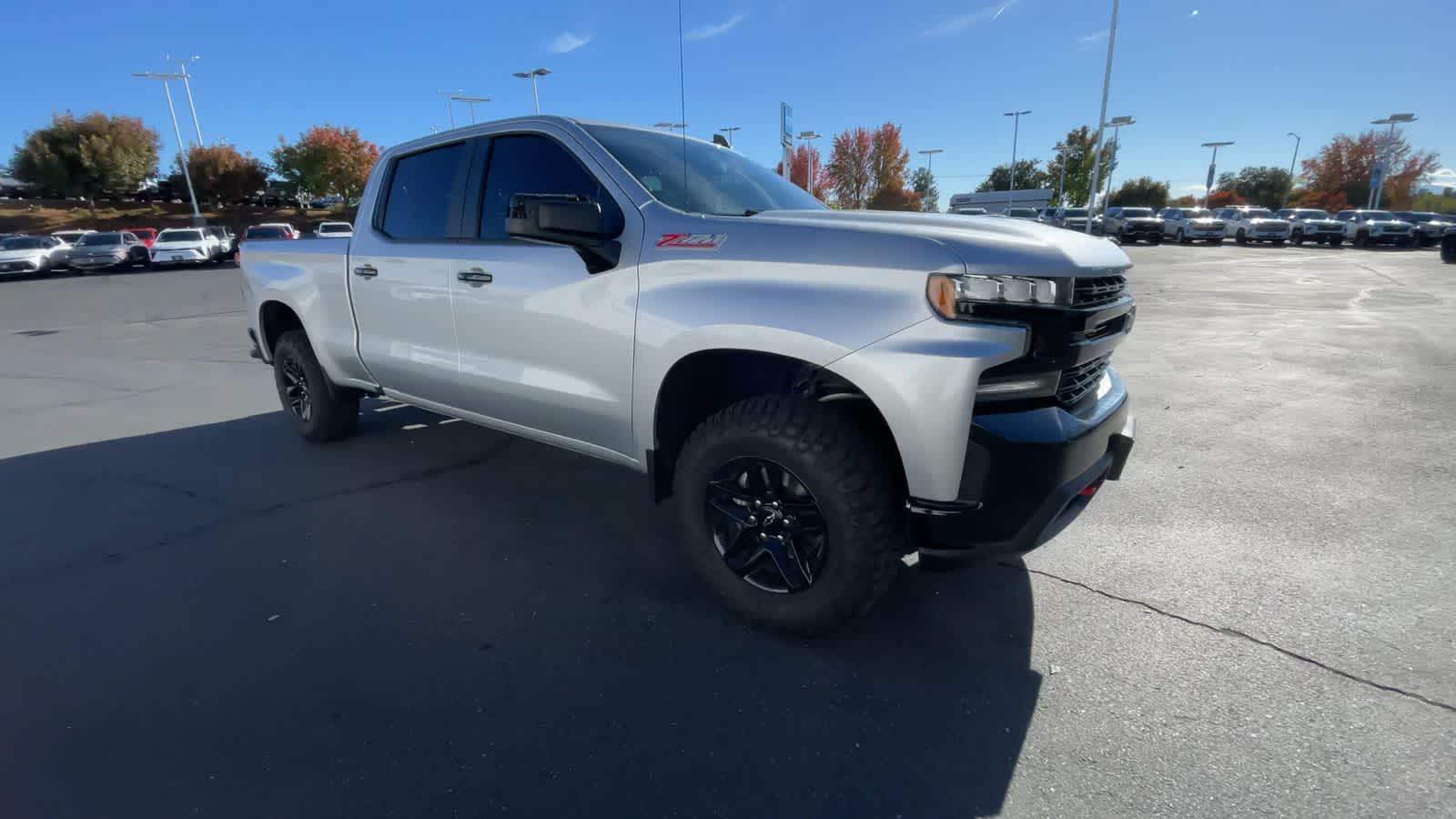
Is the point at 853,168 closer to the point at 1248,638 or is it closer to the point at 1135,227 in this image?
the point at 1135,227

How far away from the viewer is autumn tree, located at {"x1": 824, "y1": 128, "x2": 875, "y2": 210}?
2283 inches

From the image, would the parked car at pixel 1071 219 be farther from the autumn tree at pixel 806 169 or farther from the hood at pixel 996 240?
the hood at pixel 996 240

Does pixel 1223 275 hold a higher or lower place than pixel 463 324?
lower

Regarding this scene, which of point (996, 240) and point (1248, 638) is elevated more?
point (996, 240)

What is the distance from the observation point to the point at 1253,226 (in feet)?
102

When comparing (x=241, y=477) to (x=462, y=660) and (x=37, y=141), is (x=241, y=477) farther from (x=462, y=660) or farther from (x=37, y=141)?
(x=37, y=141)

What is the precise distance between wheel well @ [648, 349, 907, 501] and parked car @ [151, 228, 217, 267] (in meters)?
30.7

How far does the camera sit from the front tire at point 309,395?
183 inches

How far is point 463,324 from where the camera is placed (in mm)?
3363

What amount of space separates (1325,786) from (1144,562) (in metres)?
1.29

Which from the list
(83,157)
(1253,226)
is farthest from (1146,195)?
(83,157)

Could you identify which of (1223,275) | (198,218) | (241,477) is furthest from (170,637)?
(198,218)

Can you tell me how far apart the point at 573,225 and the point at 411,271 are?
1.56 metres

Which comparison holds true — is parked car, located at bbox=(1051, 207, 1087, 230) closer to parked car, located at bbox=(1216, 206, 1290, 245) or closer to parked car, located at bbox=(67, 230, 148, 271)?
parked car, located at bbox=(1216, 206, 1290, 245)
